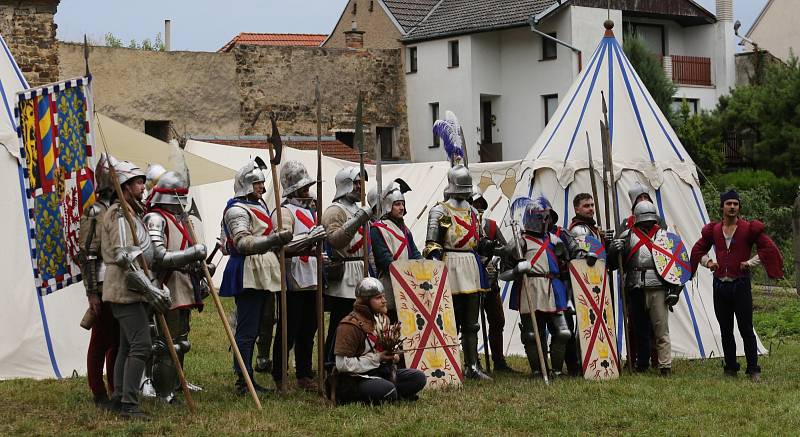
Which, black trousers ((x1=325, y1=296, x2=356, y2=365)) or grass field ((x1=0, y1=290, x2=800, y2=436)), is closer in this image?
grass field ((x1=0, y1=290, x2=800, y2=436))

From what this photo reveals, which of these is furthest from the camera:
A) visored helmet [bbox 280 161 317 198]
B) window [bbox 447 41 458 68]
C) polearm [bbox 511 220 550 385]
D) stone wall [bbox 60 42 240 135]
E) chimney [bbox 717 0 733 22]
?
chimney [bbox 717 0 733 22]

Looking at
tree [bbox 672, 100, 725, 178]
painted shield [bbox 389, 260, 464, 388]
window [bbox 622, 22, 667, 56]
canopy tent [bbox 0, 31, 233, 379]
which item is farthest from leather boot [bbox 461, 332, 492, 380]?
window [bbox 622, 22, 667, 56]

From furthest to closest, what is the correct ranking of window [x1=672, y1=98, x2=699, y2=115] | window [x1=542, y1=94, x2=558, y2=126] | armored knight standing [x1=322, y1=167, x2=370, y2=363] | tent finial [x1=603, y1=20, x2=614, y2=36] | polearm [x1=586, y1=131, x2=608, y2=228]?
window [x1=542, y1=94, x2=558, y2=126] < window [x1=672, y1=98, x2=699, y2=115] < tent finial [x1=603, y1=20, x2=614, y2=36] < polearm [x1=586, y1=131, x2=608, y2=228] < armored knight standing [x1=322, y1=167, x2=370, y2=363]

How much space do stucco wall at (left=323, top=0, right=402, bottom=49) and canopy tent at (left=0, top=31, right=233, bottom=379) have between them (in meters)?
22.9

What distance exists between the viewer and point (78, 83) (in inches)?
297

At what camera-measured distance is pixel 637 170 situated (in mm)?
10906

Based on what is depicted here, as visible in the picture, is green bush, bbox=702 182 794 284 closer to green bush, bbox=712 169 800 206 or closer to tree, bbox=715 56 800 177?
green bush, bbox=712 169 800 206

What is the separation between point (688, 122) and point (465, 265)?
1941 cm

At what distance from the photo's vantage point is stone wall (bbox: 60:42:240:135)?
85.1 ft

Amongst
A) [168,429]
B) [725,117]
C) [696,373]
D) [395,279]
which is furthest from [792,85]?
[168,429]

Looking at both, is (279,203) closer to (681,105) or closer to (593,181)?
(593,181)

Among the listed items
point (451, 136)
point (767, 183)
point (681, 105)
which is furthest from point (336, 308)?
point (681, 105)

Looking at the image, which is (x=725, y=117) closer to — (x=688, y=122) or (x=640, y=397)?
(x=688, y=122)

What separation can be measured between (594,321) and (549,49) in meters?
22.0
